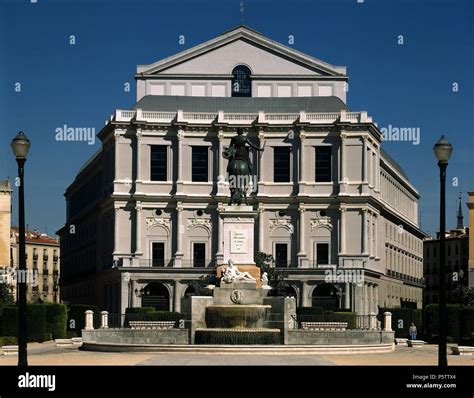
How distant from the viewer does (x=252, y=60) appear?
124125 mm

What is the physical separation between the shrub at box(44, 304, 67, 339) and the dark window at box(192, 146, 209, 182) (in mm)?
43068

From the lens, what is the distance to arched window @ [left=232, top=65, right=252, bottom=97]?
407ft

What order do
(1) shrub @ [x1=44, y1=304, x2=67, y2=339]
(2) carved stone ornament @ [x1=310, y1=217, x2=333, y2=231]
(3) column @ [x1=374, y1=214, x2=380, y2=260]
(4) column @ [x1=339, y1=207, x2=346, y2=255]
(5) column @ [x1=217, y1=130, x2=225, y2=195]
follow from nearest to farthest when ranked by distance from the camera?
(1) shrub @ [x1=44, y1=304, x2=67, y2=339] < (4) column @ [x1=339, y1=207, x2=346, y2=255] < (5) column @ [x1=217, y1=130, x2=225, y2=195] < (2) carved stone ornament @ [x1=310, y1=217, x2=333, y2=231] < (3) column @ [x1=374, y1=214, x2=380, y2=260]

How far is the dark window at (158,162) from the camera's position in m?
110

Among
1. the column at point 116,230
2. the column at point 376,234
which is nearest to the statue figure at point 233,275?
the column at point 116,230

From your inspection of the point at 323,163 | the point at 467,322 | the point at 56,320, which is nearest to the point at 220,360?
the point at 467,322

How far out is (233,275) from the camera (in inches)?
1892

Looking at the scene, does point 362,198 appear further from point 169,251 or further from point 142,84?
point 142,84

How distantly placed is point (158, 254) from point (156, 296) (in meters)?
4.27

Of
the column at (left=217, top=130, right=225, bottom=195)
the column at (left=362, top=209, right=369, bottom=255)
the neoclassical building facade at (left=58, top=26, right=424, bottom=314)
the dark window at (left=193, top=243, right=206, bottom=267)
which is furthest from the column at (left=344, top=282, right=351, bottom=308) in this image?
the column at (left=217, top=130, right=225, bottom=195)

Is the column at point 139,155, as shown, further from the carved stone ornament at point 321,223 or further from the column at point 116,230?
the carved stone ornament at point 321,223

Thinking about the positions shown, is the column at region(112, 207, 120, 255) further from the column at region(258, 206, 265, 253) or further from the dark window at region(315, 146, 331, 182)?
the dark window at region(315, 146, 331, 182)

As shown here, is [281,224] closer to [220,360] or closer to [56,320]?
[56,320]

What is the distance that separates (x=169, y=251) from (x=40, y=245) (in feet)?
230
